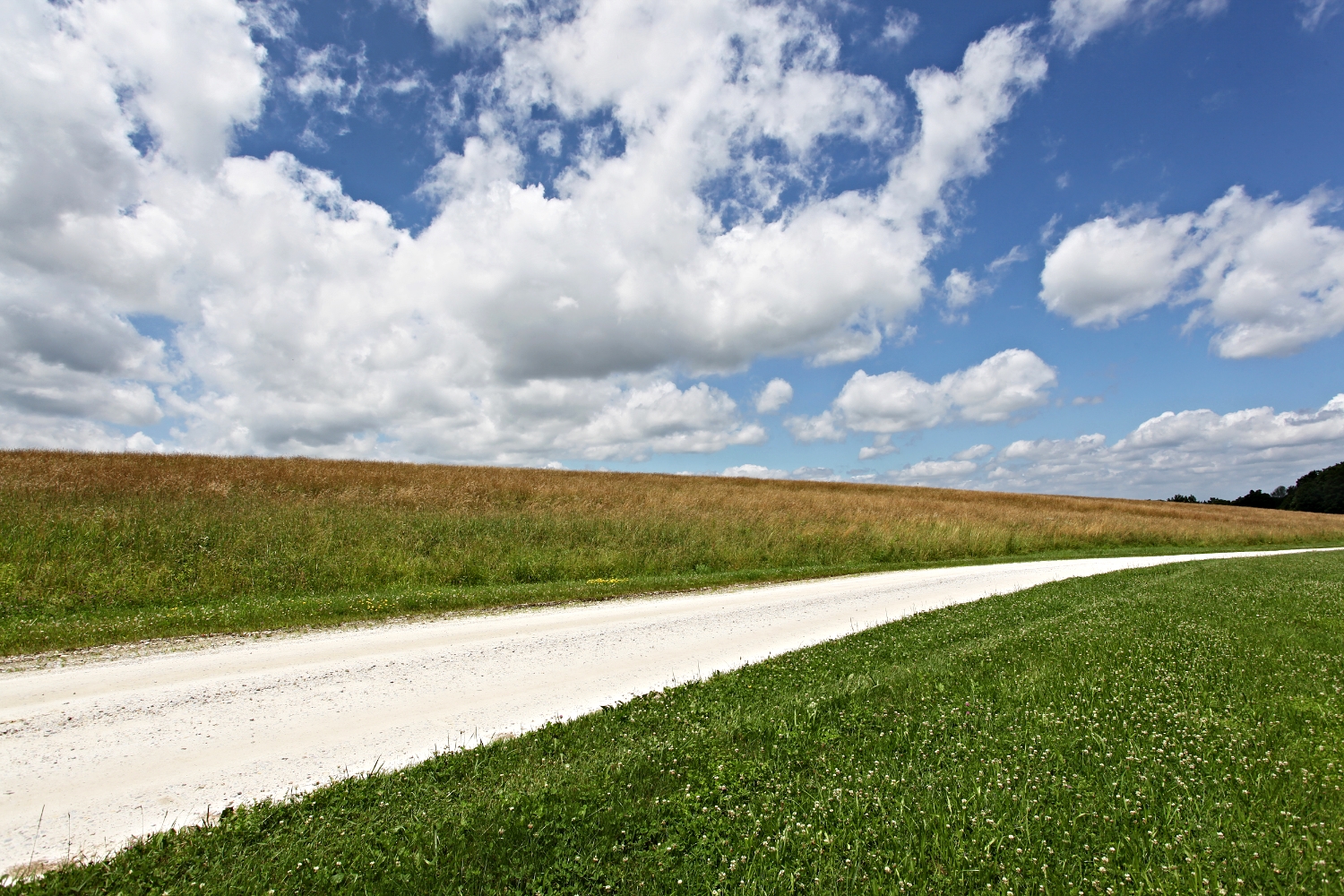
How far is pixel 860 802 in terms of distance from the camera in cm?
479

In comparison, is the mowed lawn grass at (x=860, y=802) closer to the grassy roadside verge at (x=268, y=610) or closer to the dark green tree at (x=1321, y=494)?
the grassy roadside verge at (x=268, y=610)

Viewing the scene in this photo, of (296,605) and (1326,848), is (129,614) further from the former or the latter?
(1326,848)

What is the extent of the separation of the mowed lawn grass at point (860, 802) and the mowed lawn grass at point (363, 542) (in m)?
8.60

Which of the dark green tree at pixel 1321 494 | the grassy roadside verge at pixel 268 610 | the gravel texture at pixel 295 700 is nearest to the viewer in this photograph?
the gravel texture at pixel 295 700

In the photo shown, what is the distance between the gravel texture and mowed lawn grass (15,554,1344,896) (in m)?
0.88

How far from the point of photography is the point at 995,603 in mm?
13586

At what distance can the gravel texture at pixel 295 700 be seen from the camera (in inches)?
212

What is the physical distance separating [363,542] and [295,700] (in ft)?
38.2

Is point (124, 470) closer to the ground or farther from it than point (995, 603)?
farther from it

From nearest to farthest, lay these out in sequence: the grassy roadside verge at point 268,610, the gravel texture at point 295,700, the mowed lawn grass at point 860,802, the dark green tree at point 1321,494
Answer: the mowed lawn grass at point 860,802 → the gravel texture at point 295,700 → the grassy roadside verge at point 268,610 → the dark green tree at point 1321,494

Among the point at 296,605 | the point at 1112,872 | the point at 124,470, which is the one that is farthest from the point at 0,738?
the point at 124,470

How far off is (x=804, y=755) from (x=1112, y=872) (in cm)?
234

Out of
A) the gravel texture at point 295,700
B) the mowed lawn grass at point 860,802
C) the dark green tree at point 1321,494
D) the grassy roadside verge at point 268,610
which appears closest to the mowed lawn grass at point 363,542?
the grassy roadside verge at point 268,610

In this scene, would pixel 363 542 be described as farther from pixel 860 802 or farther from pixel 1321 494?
pixel 1321 494
